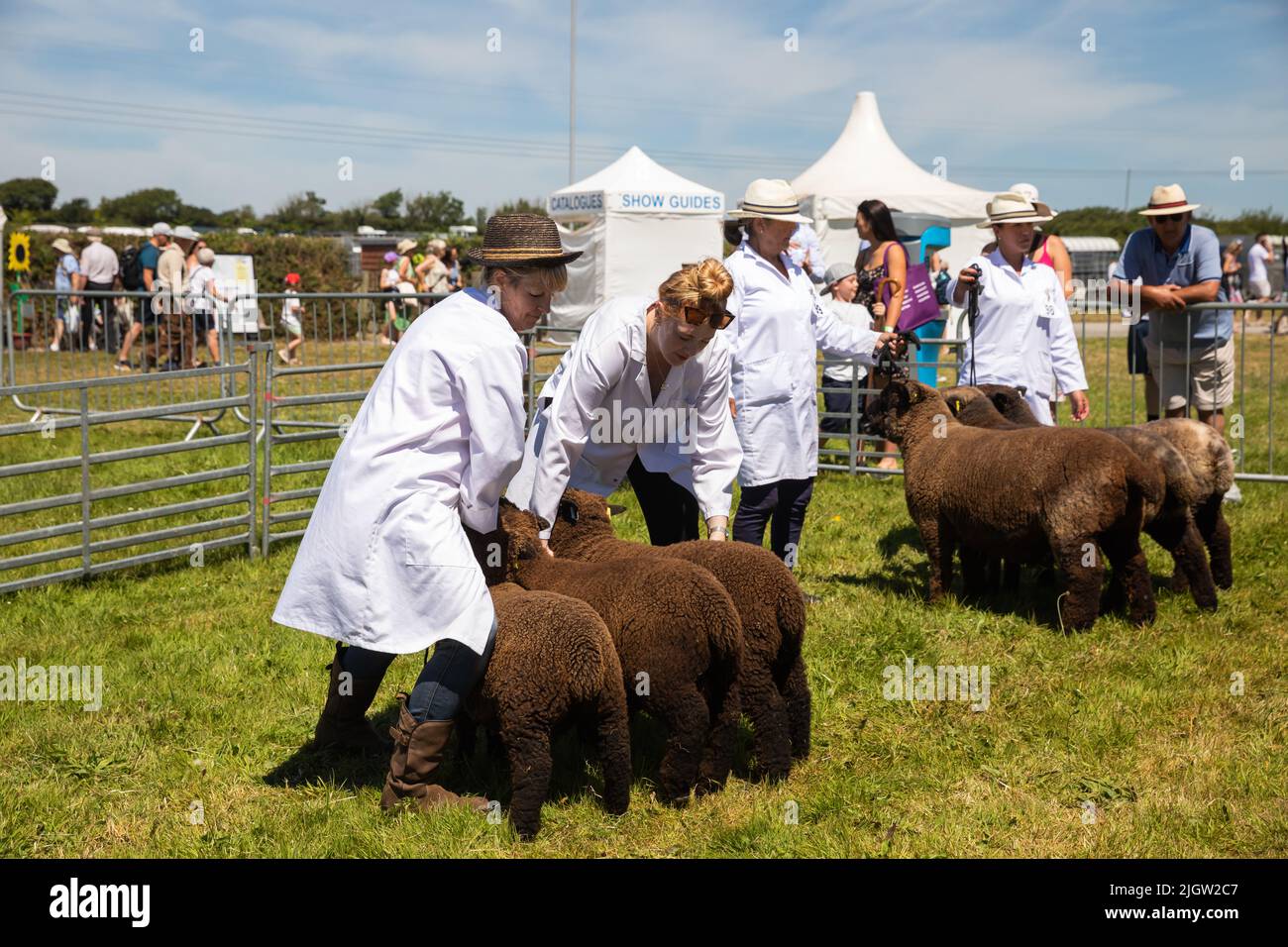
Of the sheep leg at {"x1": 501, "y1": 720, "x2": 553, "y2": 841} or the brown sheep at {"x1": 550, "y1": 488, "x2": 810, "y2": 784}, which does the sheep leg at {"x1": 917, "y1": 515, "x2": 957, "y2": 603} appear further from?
the sheep leg at {"x1": 501, "y1": 720, "x2": 553, "y2": 841}

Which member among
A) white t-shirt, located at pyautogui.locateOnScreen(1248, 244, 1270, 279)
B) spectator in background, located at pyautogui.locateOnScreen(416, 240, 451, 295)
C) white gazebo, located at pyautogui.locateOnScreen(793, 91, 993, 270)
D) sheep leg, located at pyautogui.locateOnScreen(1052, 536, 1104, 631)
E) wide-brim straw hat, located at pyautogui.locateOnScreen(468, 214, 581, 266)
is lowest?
sheep leg, located at pyautogui.locateOnScreen(1052, 536, 1104, 631)

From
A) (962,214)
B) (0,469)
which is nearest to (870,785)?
(0,469)

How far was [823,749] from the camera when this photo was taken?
5219 mm

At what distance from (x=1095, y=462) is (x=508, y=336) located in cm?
356

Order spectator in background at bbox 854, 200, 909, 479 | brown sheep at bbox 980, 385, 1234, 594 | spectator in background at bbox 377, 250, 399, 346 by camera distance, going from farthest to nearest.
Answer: spectator in background at bbox 377, 250, 399, 346 → spectator in background at bbox 854, 200, 909, 479 → brown sheep at bbox 980, 385, 1234, 594

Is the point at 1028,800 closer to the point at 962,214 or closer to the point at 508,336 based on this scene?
the point at 508,336

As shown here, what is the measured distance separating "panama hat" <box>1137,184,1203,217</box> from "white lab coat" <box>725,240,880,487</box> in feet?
10.5

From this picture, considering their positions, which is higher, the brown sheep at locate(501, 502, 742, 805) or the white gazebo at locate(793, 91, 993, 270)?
the white gazebo at locate(793, 91, 993, 270)

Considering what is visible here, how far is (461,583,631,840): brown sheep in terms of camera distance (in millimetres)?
4145

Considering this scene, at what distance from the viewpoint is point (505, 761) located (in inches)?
198

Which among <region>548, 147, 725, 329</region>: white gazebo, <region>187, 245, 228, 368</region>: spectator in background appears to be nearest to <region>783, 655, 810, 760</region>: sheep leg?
<region>187, 245, 228, 368</region>: spectator in background

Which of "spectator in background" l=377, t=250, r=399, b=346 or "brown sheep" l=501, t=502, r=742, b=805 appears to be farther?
"spectator in background" l=377, t=250, r=399, b=346

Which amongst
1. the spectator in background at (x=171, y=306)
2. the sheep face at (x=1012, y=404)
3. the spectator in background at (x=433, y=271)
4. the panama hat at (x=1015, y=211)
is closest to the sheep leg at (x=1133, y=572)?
the sheep face at (x=1012, y=404)

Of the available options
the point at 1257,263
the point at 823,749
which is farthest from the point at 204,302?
the point at 1257,263
